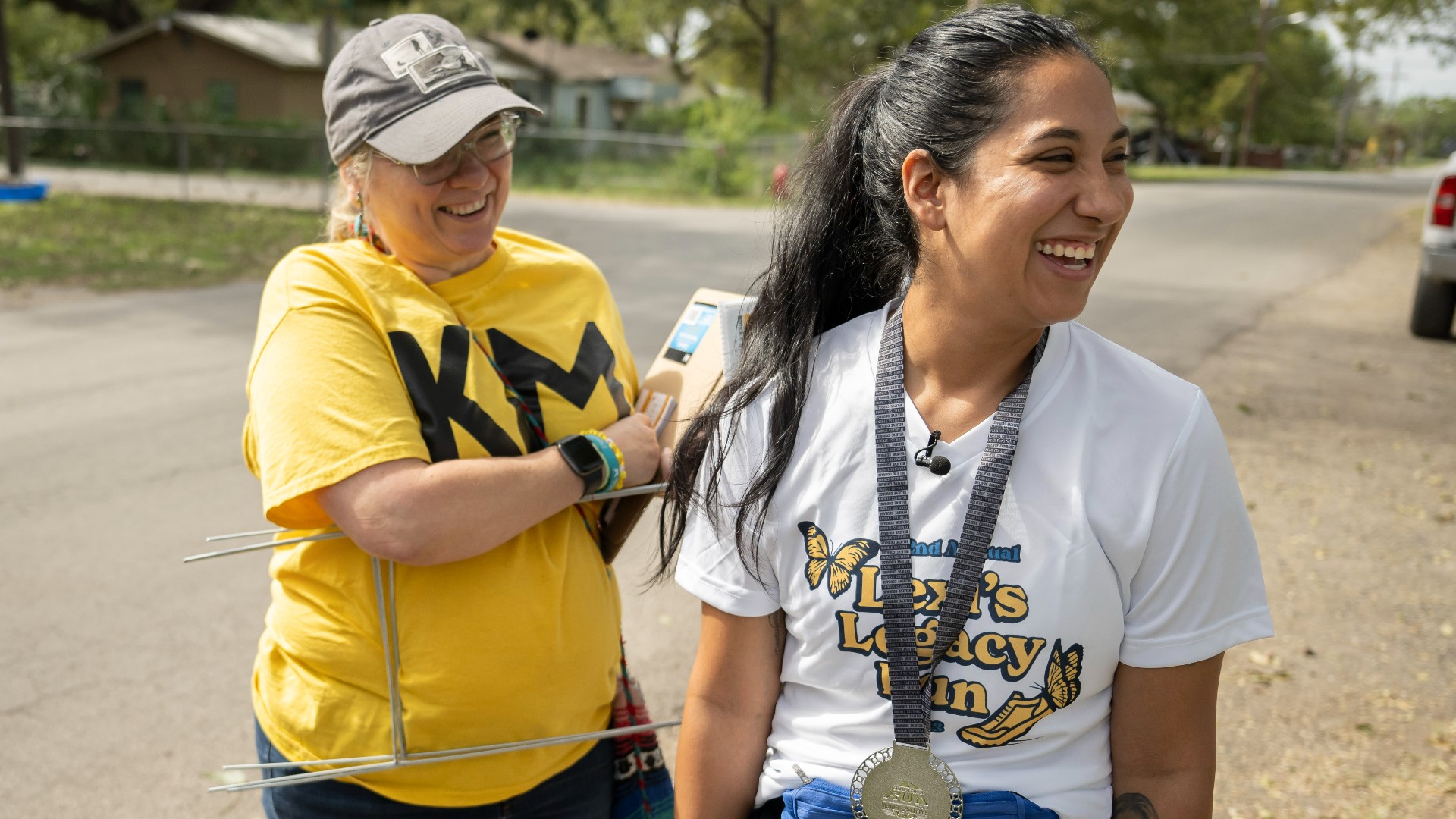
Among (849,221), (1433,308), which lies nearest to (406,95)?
(849,221)

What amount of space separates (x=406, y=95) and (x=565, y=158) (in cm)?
2528

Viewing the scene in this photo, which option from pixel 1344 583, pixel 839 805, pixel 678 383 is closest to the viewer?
pixel 839 805

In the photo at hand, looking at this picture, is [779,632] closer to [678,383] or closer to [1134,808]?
[1134,808]

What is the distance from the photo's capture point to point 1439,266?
32.9ft

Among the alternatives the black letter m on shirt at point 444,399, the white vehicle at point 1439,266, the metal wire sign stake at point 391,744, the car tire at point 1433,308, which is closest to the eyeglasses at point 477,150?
the black letter m on shirt at point 444,399

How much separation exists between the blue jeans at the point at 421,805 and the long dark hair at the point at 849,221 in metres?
0.41

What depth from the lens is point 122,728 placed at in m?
3.50

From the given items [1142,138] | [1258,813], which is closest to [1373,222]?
[1258,813]

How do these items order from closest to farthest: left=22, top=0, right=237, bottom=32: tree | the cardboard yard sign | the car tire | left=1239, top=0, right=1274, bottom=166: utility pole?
the cardboard yard sign, the car tire, left=22, top=0, right=237, bottom=32: tree, left=1239, top=0, right=1274, bottom=166: utility pole

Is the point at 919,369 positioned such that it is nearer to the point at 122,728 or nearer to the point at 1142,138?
the point at 122,728

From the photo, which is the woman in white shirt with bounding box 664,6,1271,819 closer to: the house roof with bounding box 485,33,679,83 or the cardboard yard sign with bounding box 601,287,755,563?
the cardboard yard sign with bounding box 601,287,755,563

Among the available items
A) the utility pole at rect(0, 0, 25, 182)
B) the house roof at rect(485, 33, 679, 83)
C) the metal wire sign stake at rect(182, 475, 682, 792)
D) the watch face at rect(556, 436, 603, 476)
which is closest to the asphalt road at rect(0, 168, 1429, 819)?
the watch face at rect(556, 436, 603, 476)

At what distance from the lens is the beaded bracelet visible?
194 centimetres

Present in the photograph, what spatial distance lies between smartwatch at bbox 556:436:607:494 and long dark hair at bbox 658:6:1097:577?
13 centimetres
